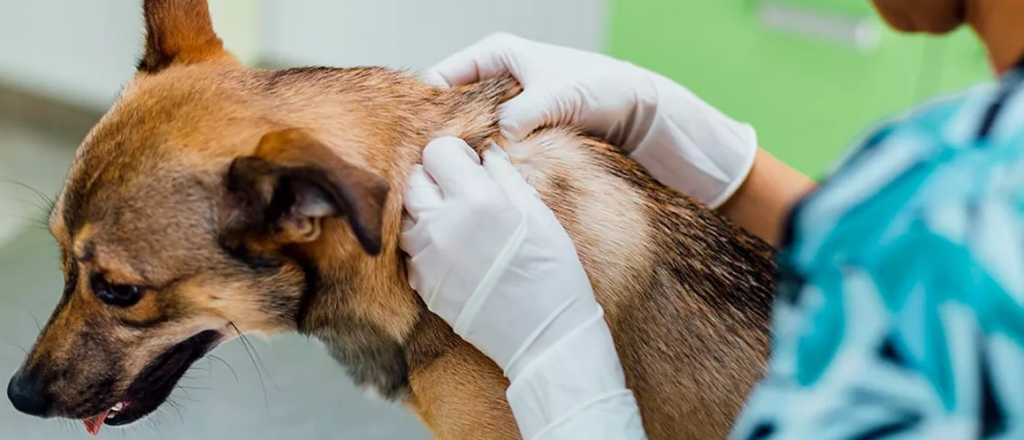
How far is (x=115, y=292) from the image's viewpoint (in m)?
1.16

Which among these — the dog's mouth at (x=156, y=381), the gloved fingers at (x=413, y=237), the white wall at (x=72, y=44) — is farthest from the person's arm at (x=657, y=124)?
the white wall at (x=72, y=44)

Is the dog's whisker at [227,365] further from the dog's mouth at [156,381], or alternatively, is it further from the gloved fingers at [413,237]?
the gloved fingers at [413,237]

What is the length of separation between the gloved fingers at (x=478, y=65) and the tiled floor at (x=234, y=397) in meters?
0.70

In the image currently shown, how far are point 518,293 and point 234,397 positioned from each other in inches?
42.2

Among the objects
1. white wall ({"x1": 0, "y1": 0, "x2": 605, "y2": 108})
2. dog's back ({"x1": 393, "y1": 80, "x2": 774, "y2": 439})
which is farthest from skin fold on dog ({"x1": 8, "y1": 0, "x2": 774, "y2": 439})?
white wall ({"x1": 0, "y1": 0, "x2": 605, "y2": 108})

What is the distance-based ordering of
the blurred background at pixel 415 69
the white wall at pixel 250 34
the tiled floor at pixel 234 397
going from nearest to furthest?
the tiled floor at pixel 234 397, the blurred background at pixel 415 69, the white wall at pixel 250 34

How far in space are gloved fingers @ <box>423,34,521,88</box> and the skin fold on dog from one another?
3.8 inches

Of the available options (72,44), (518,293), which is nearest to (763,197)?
(518,293)

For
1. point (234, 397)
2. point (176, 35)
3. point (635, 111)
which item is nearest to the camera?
point (176, 35)

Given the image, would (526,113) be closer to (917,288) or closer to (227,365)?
(917,288)

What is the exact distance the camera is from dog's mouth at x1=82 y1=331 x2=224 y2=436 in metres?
1.24

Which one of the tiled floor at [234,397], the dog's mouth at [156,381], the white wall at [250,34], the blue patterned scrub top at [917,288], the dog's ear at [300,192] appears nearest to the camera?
the blue patterned scrub top at [917,288]

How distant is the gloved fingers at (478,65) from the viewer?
143 cm

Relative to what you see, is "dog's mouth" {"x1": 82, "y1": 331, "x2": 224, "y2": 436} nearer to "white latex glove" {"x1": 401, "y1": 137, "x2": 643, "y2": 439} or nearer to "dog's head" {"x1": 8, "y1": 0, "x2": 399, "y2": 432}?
"dog's head" {"x1": 8, "y1": 0, "x2": 399, "y2": 432}
